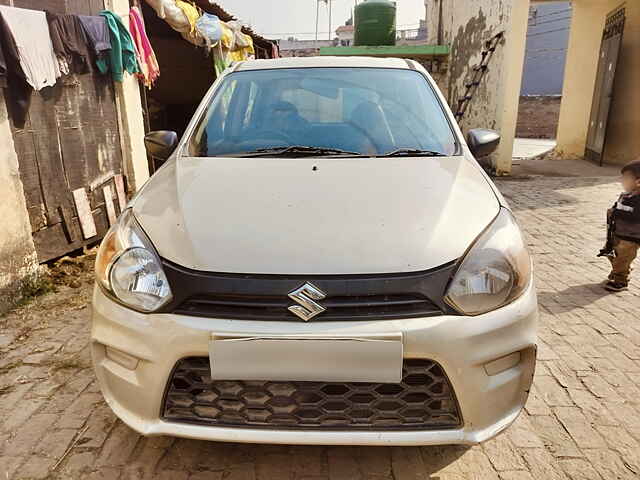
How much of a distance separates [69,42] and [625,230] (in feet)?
15.3

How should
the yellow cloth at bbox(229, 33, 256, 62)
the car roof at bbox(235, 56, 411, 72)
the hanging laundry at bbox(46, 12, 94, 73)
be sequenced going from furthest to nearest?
the yellow cloth at bbox(229, 33, 256, 62) < the hanging laundry at bbox(46, 12, 94, 73) < the car roof at bbox(235, 56, 411, 72)

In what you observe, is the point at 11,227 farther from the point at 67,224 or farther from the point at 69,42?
the point at 69,42

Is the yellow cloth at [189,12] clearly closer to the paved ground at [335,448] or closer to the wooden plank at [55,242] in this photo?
the wooden plank at [55,242]

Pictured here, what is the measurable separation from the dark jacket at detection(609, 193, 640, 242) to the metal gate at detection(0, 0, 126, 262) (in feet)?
14.7

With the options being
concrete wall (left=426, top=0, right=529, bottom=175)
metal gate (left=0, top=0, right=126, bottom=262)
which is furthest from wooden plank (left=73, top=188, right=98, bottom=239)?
concrete wall (left=426, top=0, right=529, bottom=175)

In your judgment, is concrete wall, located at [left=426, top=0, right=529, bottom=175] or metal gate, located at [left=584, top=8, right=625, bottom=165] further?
metal gate, located at [left=584, top=8, right=625, bottom=165]

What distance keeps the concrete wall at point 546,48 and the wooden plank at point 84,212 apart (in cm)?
3178

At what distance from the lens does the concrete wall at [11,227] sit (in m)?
3.41

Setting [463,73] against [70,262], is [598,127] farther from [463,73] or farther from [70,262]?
[70,262]

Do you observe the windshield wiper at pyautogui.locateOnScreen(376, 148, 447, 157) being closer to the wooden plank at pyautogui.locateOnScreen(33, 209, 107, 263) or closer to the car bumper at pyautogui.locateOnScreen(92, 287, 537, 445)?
the car bumper at pyautogui.locateOnScreen(92, 287, 537, 445)

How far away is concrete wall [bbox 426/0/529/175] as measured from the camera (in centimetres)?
820

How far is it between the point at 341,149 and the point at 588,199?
584cm

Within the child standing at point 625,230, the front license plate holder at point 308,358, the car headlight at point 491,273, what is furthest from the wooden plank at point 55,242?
the child standing at point 625,230

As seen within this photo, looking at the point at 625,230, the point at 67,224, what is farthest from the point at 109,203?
the point at 625,230
